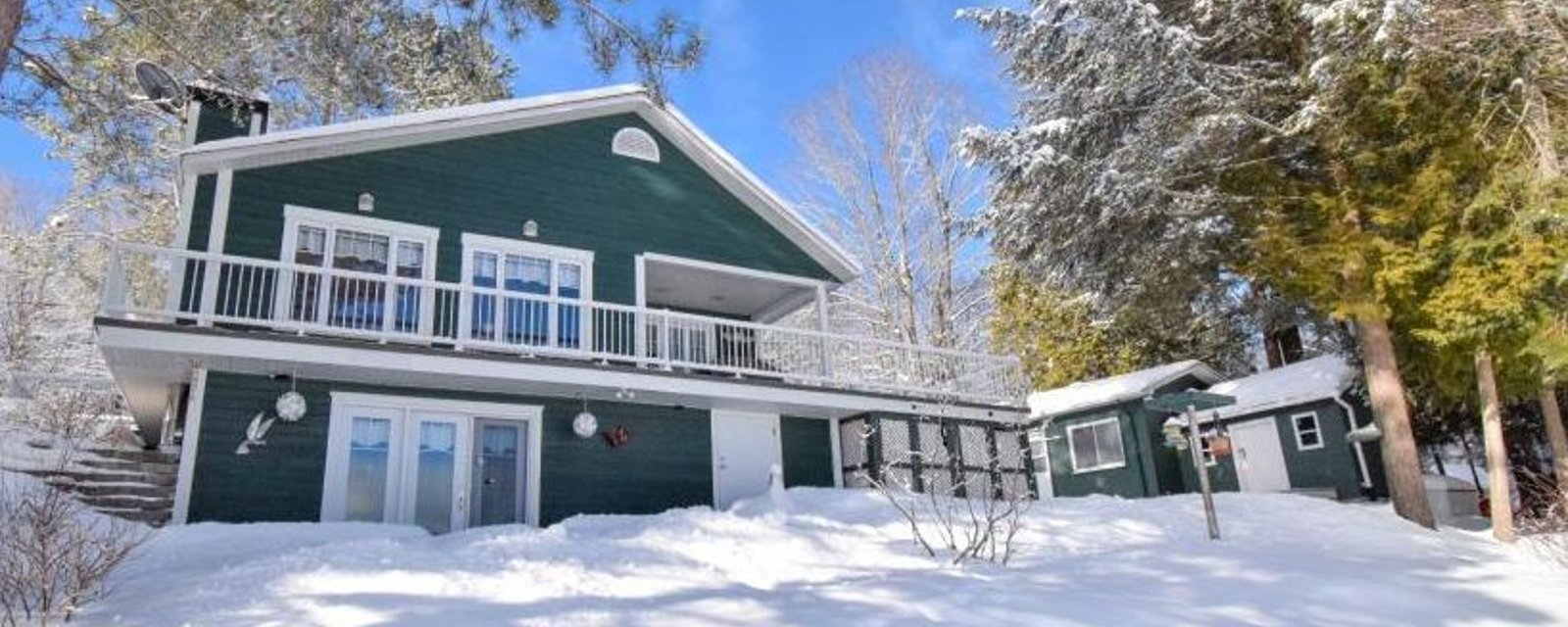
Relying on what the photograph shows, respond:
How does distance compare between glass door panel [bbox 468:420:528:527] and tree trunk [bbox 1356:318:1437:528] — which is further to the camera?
tree trunk [bbox 1356:318:1437:528]

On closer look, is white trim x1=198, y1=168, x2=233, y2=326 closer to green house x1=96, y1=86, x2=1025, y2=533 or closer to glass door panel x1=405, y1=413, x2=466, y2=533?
green house x1=96, y1=86, x2=1025, y2=533

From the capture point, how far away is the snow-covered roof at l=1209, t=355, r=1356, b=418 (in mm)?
19531

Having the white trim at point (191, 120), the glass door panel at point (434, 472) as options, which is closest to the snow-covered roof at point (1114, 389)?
the glass door panel at point (434, 472)

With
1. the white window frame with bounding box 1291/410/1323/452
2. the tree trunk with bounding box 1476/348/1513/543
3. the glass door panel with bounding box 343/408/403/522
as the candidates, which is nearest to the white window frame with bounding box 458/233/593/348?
the glass door panel with bounding box 343/408/403/522

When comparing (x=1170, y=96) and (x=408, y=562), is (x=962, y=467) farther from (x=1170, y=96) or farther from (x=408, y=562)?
(x=408, y=562)

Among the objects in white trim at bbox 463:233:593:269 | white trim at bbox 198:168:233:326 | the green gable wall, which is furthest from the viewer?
white trim at bbox 463:233:593:269

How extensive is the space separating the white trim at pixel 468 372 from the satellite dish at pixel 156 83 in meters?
2.95

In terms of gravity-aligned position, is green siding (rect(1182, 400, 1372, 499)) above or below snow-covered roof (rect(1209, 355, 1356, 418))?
below

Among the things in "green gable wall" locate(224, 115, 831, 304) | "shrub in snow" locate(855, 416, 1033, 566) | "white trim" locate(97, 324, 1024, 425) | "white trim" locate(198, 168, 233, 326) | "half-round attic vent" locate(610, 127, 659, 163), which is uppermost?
"half-round attic vent" locate(610, 127, 659, 163)

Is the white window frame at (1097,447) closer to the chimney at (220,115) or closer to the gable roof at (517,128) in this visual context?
the gable roof at (517,128)

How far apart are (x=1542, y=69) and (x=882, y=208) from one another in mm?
14920

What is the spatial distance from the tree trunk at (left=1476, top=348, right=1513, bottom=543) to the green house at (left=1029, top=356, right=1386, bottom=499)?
22.1ft

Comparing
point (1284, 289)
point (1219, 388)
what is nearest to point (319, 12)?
point (1284, 289)

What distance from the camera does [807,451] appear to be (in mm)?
13641
